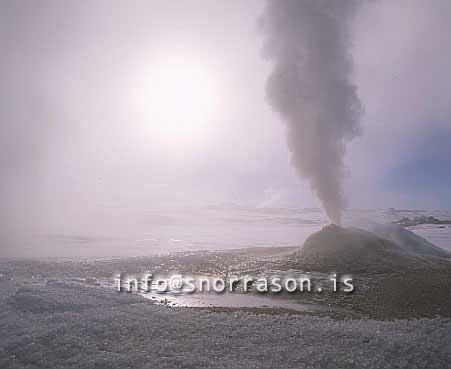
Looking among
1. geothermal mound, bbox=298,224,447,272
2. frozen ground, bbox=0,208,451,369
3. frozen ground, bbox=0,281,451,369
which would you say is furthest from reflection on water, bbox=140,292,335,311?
geothermal mound, bbox=298,224,447,272

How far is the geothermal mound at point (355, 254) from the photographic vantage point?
63.4 feet

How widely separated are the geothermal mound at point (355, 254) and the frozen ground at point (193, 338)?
8.91m

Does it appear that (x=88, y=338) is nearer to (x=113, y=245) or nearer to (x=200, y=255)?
(x=200, y=255)

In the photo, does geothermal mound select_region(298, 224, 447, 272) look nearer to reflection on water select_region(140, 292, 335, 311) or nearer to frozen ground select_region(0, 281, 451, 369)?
reflection on water select_region(140, 292, 335, 311)

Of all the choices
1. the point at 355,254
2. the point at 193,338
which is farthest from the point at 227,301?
the point at 355,254

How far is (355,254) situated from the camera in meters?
20.7

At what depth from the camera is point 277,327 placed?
32.0 feet

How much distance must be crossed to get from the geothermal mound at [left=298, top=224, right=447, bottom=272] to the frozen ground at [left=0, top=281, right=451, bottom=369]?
8.91m

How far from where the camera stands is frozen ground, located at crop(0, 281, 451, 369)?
7.58 metres

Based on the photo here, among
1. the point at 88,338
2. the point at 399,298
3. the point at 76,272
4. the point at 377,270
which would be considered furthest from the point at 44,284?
the point at 377,270

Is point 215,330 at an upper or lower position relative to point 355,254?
lower

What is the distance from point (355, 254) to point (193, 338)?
47.5 ft

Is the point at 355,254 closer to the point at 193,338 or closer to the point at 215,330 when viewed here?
the point at 215,330

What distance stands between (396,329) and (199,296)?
7.26 metres
